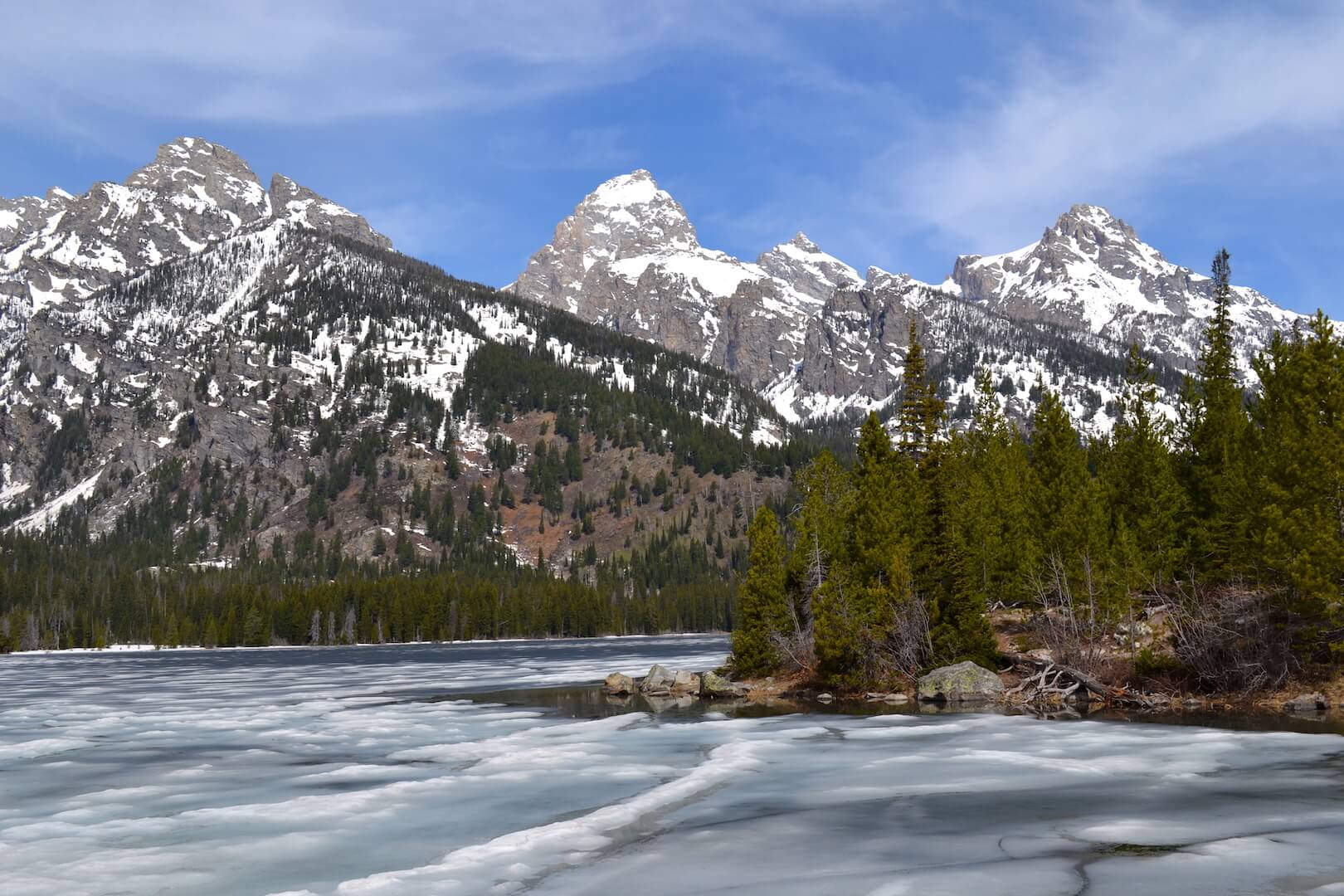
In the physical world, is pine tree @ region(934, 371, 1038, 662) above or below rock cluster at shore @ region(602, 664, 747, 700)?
above

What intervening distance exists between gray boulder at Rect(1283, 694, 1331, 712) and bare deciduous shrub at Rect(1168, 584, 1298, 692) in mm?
1558

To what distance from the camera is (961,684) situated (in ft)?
156

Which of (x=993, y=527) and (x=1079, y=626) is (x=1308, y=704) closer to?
(x=1079, y=626)

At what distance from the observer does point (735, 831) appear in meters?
19.8

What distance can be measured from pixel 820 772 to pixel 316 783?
13.3 metres

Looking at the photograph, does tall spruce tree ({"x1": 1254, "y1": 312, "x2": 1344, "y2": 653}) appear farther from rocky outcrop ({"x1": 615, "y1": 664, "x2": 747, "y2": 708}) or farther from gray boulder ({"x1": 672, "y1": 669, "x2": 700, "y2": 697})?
gray boulder ({"x1": 672, "y1": 669, "x2": 700, "y2": 697})

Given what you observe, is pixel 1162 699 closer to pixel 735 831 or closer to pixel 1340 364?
pixel 1340 364

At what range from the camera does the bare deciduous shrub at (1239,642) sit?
1591 inches

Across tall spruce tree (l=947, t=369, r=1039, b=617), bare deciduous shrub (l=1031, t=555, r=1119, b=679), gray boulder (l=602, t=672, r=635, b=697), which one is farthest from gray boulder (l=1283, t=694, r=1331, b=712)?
gray boulder (l=602, t=672, r=635, b=697)

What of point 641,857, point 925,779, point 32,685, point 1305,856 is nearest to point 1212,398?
point 925,779

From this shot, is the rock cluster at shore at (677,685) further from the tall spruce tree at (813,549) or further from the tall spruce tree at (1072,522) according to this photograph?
the tall spruce tree at (1072,522)

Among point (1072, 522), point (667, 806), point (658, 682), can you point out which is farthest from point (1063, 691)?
point (667, 806)

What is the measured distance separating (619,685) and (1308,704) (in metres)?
33.2

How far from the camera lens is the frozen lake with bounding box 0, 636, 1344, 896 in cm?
1627
